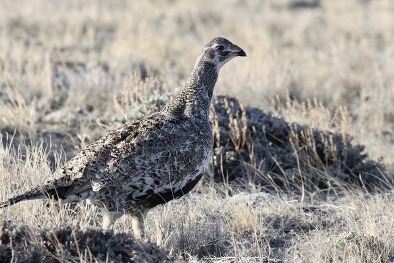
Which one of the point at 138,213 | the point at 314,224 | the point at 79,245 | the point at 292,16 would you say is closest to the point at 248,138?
the point at 314,224

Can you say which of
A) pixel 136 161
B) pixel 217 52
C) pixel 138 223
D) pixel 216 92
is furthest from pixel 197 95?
pixel 216 92

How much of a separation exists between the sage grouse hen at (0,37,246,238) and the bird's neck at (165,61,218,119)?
0.14m

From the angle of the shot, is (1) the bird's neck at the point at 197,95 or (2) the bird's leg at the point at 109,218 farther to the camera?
(1) the bird's neck at the point at 197,95

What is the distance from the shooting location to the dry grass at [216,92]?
564 cm

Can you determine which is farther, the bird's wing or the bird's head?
the bird's head

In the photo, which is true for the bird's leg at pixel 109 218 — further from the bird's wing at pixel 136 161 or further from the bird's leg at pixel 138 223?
the bird's wing at pixel 136 161

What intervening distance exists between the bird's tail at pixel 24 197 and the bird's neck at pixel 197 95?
1173 mm

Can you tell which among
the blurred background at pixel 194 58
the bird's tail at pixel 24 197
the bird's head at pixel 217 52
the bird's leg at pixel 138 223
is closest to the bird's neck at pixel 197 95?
the bird's head at pixel 217 52

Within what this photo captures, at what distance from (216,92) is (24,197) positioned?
5823mm

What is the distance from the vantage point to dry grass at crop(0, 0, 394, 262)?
5.64m

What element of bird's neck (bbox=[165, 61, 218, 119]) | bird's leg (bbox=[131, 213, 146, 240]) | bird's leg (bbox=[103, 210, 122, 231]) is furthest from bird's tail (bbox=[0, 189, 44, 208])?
bird's neck (bbox=[165, 61, 218, 119])

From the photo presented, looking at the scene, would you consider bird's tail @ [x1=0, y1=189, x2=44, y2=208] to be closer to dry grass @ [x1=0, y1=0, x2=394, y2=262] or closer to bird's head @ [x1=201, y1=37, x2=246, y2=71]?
dry grass @ [x1=0, y1=0, x2=394, y2=262]

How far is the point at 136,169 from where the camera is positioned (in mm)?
5121

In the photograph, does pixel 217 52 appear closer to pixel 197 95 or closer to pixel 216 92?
pixel 197 95
